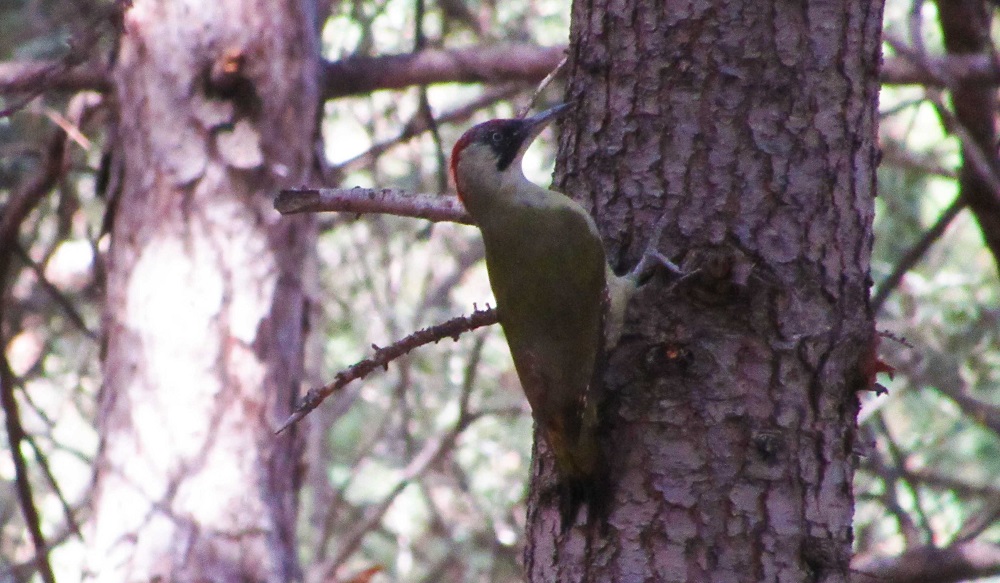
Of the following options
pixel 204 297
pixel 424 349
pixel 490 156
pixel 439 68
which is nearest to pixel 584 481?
pixel 490 156

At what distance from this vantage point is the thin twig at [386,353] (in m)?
2.56

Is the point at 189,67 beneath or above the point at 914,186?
beneath

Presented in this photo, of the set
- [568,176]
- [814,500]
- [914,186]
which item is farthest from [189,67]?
[914,186]

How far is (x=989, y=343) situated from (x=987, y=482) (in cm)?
142

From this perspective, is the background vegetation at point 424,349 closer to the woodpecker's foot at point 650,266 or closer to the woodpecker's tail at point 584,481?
the woodpecker's foot at point 650,266

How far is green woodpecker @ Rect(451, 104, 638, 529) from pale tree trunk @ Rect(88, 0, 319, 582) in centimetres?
94

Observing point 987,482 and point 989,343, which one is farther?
point 987,482

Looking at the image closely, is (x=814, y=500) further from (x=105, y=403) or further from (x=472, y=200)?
(x=105, y=403)

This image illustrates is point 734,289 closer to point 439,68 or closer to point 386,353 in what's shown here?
point 386,353

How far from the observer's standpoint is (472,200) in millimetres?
3840

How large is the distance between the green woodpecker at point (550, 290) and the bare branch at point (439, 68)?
1072 millimetres

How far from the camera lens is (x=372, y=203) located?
268 centimetres

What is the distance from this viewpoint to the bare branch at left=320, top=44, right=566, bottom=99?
4.82 meters

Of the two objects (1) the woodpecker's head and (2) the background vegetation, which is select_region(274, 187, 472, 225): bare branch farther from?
(2) the background vegetation
